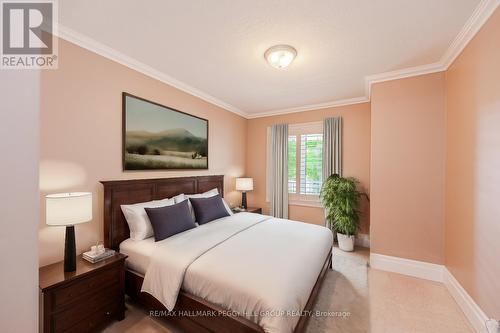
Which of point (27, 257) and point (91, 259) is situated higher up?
point (27, 257)

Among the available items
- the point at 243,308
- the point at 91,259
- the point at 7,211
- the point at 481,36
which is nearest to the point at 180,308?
the point at 243,308

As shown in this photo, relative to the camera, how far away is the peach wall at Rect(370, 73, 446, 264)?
264 centimetres

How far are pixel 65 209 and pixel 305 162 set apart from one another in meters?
3.82

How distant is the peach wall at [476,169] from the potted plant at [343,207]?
4.01 feet

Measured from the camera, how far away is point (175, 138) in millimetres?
3166

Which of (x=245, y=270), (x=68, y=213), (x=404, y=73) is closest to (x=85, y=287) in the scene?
(x=68, y=213)

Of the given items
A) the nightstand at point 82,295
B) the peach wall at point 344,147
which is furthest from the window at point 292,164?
the nightstand at point 82,295

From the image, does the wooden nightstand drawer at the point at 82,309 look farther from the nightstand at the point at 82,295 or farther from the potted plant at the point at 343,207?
the potted plant at the point at 343,207

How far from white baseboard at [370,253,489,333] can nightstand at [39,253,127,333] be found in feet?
10.5

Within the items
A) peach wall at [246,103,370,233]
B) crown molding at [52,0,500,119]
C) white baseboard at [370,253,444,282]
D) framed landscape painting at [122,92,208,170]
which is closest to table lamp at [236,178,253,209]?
peach wall at [246,103,370,233]

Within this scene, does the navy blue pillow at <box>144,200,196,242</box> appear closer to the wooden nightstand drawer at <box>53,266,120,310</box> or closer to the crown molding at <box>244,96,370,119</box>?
the wooden nightstand drawer at <box>53,266,120,310</box>

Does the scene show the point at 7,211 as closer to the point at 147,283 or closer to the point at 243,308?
the point at 243,308

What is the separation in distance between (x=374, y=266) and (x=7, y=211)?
12.1 feet

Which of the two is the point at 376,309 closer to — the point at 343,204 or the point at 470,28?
the point at 343,204
